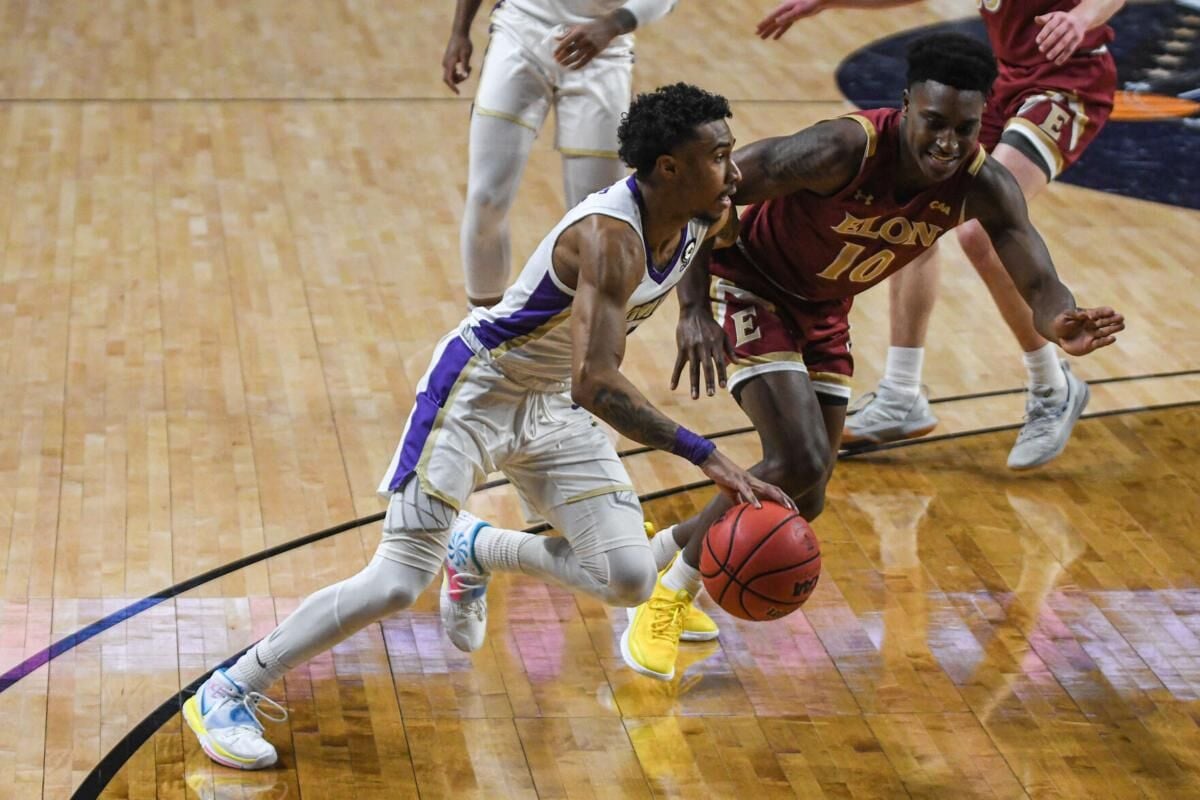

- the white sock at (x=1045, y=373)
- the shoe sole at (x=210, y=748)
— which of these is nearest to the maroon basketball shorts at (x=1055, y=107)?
the white sock at (x=1045, y=373)

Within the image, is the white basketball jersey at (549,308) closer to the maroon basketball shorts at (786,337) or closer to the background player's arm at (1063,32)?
the maroon basketball shorts at (786,337)

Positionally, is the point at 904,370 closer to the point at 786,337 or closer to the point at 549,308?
the point at 786,337

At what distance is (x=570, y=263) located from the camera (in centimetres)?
368

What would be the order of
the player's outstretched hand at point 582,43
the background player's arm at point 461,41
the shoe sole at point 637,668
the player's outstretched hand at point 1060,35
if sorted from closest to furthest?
the shoe sole at point 637,668
the player's outstretched hand at point 1060,35
the player's outstretched hand at point 582,43
the background player's arm at point 461,41

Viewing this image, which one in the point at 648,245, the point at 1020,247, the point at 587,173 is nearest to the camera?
the point at 648,245

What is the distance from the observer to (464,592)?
4.18 m

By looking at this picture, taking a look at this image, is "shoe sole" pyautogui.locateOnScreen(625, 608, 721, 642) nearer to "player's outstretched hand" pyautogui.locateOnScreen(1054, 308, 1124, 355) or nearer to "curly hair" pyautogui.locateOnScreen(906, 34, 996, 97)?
"player's outstretched hand" pyautogui.locateOnScreen(1054, 308, 1124, 355)

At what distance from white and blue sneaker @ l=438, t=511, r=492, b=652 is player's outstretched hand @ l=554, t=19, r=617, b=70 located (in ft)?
5.97

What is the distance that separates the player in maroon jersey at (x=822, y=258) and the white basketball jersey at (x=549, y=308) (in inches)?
11.4

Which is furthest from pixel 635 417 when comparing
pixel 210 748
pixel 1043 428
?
pixel 1043 428

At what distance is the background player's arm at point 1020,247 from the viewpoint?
13.6 feet

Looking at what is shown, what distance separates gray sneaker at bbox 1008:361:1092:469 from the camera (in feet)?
18.2

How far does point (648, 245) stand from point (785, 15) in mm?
1740

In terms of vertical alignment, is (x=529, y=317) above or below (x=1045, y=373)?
above
